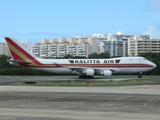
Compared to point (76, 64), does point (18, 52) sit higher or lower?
higher

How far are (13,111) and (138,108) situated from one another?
647 centimetres

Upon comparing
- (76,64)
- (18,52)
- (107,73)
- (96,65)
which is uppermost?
(18,52)

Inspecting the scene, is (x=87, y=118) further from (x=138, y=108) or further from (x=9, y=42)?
(x=9, y=42)

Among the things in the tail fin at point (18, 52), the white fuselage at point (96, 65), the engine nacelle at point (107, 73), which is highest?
the tail fin at point (18, 52)

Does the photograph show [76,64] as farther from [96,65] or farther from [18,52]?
[18,52]

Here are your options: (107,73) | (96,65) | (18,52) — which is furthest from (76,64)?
(18,52)

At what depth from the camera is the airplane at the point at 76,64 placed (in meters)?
58.0

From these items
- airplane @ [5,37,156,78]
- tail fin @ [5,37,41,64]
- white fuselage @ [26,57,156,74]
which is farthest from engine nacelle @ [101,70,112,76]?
tail fin @ [5,37,41,64]

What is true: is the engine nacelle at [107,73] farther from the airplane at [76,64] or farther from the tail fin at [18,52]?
the tail fin at [18,52]

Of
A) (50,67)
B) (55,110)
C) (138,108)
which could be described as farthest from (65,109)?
(50,67)

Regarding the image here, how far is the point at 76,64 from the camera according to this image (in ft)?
192

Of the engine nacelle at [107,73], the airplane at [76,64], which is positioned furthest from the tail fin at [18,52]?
the engine nacelle at [107,73]

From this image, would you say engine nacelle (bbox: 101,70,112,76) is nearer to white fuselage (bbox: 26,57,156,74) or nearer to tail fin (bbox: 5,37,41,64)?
white fuselage (bbox: 26,57,156,74)

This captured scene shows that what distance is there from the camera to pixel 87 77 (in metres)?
59.2
